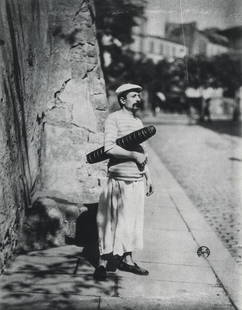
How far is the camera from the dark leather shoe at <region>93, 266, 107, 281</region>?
16.0ft

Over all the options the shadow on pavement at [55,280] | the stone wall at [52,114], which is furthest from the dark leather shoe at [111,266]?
the stone wall at [52,114]

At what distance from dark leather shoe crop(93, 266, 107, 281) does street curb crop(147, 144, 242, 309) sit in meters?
1.18

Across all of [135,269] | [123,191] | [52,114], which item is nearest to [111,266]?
[135,269]

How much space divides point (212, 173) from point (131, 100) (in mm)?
8561

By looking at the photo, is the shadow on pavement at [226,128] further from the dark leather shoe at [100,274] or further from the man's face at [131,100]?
the dark leather shoe at [100,274]

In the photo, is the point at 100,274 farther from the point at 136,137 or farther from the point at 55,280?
the point at 136,137

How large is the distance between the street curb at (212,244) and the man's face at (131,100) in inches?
78.1

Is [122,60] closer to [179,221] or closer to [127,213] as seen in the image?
[179,221]

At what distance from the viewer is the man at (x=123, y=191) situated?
483cm

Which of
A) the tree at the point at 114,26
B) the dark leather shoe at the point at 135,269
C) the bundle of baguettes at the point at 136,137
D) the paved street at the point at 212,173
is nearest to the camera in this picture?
the bundle of baguettes at the point at 136,137

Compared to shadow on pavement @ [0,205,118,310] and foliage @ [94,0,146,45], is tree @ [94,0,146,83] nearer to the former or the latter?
foliage @ [94,0,146,45]

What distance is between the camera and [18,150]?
550 cm

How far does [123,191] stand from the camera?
4863mm

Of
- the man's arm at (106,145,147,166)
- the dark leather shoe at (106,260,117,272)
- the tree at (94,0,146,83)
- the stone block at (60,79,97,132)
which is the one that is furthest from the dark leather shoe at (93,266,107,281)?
the tree at (94,0,146,83)
